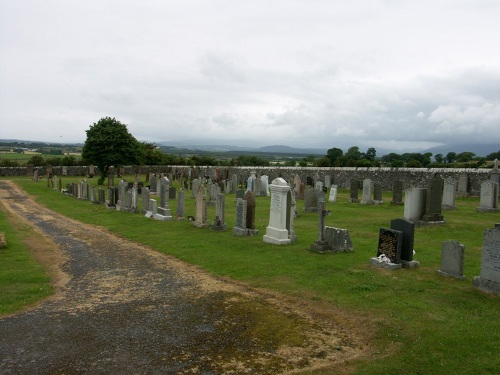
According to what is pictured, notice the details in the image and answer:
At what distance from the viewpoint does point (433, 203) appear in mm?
16828

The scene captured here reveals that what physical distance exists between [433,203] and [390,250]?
6.99 metres

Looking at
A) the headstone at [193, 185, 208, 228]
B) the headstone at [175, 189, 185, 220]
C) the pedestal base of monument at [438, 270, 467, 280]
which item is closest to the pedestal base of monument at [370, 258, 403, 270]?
the pedestal base of monument at [438, 270, 467, 280]

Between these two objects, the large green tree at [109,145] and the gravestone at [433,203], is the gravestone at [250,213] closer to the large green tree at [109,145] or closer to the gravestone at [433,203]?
the gravestone at [433,203]

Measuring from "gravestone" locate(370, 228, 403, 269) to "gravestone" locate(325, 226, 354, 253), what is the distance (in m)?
1.47

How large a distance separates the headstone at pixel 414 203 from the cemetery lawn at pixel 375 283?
0.73 metres

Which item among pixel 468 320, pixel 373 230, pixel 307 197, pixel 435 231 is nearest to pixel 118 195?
pixel 307 197

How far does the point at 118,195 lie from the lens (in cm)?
2317

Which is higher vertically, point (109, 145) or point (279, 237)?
point (109, 145)

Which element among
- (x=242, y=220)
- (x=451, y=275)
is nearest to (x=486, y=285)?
(x=451, y=275)

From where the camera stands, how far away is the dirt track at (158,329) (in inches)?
243

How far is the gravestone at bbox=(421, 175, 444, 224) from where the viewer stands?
54.8 ft

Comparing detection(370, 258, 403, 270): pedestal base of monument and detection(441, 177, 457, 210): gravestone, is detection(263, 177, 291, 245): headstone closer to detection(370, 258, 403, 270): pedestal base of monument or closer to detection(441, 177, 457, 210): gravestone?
detection(370, 258, 403, 270): pedestal base of monument

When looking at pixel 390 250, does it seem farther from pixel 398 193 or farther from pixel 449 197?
pixel 398 193

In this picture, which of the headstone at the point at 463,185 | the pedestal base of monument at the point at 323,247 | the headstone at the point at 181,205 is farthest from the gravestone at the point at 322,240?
the headstone at the point at 463,185
